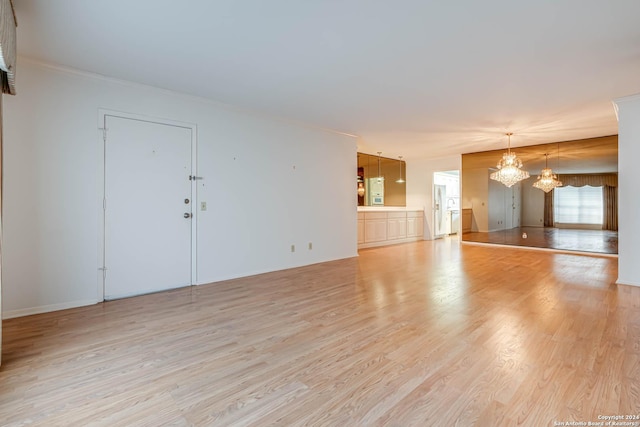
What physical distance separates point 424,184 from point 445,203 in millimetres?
1359

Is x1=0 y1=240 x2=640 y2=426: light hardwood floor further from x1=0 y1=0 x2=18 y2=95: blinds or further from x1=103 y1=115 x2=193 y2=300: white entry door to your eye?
x1=0 y1=0 x2=18 y2=95: blinds

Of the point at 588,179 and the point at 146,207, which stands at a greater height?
the point at 588,179

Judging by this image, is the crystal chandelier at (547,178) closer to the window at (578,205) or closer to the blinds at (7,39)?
the window at (578,205)

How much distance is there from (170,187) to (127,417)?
283cm

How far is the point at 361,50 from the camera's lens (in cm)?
279

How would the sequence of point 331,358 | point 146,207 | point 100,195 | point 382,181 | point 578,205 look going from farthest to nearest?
point 382,181
point 578,205
point 146,207
point 100,195
point 331,358

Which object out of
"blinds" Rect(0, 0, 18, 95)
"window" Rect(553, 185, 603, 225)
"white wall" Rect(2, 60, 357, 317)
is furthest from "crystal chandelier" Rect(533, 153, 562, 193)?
"blinds" Rect(0, 0, 18, 95)

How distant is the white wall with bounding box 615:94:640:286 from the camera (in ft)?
12.9

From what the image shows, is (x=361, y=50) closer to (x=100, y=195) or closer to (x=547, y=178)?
(x=100, y=195)

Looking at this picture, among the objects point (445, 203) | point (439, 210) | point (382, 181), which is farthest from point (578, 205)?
point (382, 181)

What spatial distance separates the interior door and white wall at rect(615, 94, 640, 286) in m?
5.01

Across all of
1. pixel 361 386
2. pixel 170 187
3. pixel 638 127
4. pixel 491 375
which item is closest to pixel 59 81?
pixel 170 187

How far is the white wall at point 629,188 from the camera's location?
12.9ft

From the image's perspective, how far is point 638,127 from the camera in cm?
392
